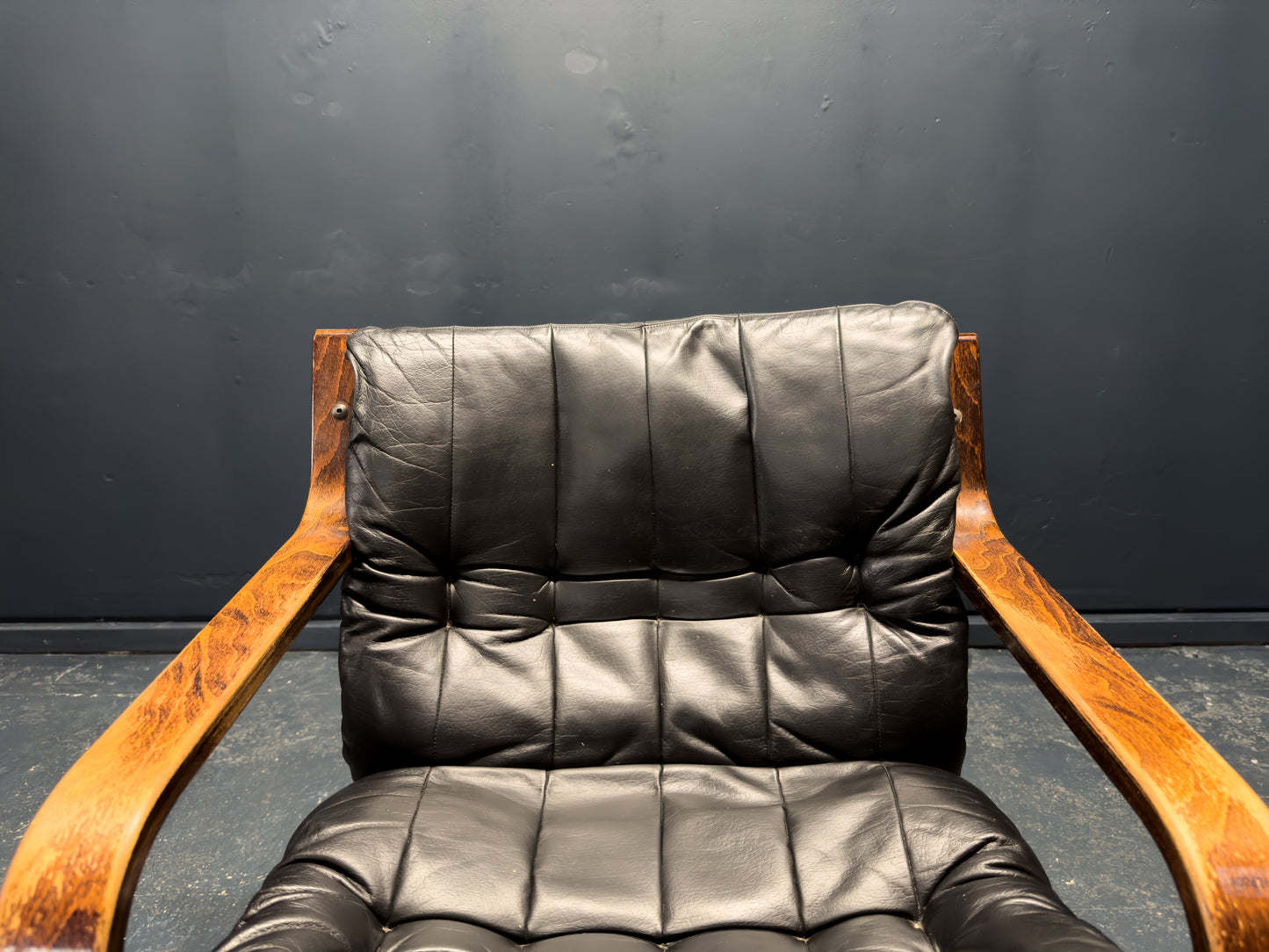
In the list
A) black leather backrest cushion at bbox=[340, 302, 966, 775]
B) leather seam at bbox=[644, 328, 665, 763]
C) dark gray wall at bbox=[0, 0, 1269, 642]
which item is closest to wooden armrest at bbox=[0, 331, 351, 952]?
black leather backrest cushion at bbox=[340, 302, 966, 775]

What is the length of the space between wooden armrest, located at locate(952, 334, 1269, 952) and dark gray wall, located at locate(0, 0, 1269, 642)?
94 cm

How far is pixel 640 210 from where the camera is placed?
5.24ft

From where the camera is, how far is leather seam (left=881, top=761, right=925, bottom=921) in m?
0.71

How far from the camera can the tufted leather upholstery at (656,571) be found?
885mm

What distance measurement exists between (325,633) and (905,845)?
140 centimetres

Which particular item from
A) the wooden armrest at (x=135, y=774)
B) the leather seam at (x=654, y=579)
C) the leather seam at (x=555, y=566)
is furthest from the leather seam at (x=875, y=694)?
the wooden armrest at (x=135, y=774)

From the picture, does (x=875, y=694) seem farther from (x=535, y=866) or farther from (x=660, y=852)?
(x=535, y=866)

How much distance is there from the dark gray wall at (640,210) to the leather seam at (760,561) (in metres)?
0.73

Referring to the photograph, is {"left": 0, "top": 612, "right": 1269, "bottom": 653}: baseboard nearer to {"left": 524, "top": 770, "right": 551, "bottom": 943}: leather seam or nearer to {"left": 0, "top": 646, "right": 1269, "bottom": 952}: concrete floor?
{"left": 0, "top": 646, "right": 1269, "bottom": 952}: concrete floor

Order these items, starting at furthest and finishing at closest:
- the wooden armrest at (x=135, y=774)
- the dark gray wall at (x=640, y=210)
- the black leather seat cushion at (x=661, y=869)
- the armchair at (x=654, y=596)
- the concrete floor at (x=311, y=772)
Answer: the dark gray wall at (x=640, y=210) < the concrete floor at (x=311, y=772) < the armchair at (x=654, y=596) < the black leather seat cushion at (x=661, y=869) < the wooden armrest at (x=135, y=774)

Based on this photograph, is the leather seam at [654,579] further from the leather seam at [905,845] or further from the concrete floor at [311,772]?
the concrete floor at [311,772]

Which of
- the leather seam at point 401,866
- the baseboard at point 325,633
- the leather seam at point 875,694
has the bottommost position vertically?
the baseboard at point 325,633

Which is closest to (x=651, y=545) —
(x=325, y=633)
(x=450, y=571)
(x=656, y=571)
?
(x=656, y=571)

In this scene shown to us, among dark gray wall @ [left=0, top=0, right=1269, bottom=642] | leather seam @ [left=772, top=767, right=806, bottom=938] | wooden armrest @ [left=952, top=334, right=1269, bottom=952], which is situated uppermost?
dark gray wall @ [left=0, top=0, right=1269, bottom=642]
